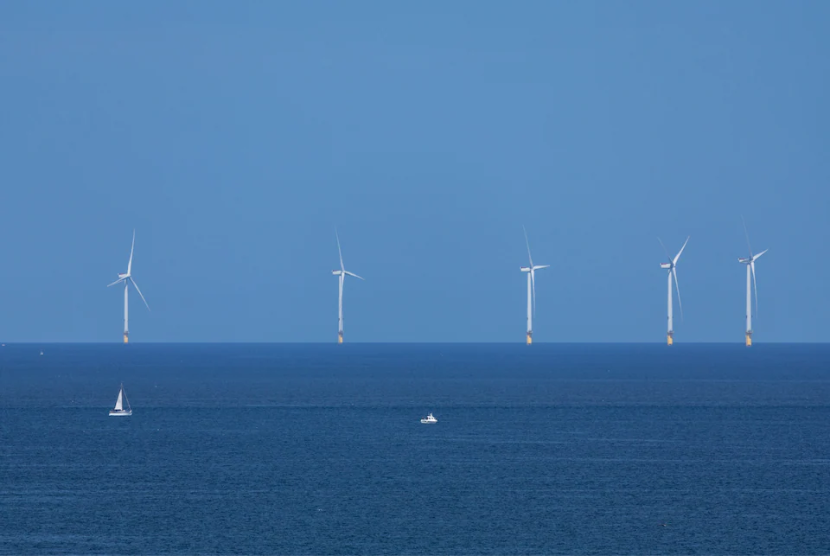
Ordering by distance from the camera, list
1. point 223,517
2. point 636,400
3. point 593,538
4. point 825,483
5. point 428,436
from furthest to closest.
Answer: point 636,400
point 428,436
point 825,483
point 223,517
point 593,538

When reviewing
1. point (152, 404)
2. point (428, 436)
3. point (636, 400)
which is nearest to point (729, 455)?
point (428, 436)

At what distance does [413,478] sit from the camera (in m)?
68.6

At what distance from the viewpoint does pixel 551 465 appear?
73.8 meters

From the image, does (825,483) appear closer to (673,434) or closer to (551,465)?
(551,465)

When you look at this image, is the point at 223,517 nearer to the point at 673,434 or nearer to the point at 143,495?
the point at 143,495

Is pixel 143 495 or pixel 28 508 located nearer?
pixel 28 508

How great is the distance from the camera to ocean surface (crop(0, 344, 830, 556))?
52.1 metres

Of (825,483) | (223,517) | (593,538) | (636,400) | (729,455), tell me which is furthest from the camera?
(636,400)

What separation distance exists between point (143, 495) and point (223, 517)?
7.04 m

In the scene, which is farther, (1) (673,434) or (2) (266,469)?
(1) (673,434)

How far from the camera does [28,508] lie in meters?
57.4

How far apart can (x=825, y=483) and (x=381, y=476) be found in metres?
22.8

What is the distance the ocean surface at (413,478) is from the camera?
171 feet

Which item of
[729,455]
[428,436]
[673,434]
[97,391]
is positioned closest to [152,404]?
[97,391]
